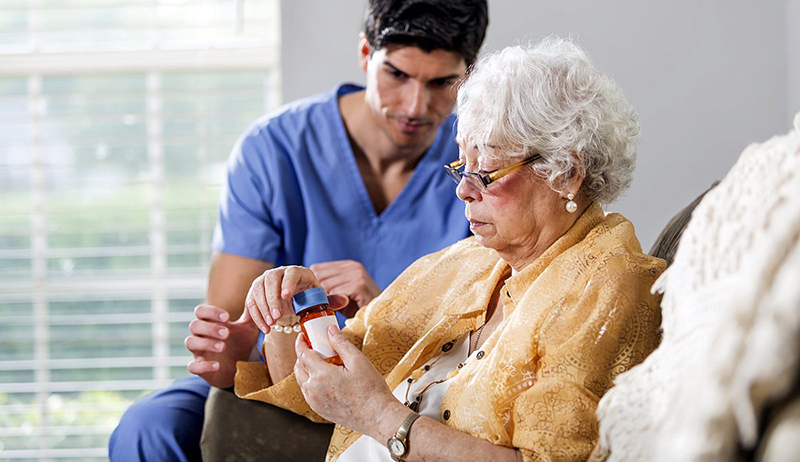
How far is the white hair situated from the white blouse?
14.1 inches

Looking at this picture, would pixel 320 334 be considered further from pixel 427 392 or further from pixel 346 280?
pixel 346 280

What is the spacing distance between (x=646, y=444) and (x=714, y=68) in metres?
2.17

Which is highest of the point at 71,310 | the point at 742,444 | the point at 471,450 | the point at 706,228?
the point at 706,228

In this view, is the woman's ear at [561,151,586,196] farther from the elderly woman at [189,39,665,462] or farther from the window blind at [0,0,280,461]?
the window blind at [0,0,280,461]

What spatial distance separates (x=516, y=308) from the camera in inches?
50.3

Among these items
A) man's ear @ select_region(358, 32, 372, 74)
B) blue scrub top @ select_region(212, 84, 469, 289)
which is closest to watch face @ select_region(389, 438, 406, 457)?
blue scrub top @ select_region(212, 84, 469, 289)

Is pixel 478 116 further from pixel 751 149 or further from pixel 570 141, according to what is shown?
pixel 751 149

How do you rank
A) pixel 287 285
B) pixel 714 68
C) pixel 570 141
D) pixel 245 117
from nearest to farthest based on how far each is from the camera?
1. pixel 570 141
2. pixel 287 285
3. pixel 714 68
4. pixel 245 117

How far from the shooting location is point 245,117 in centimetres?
314

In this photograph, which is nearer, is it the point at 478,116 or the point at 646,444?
the point at 646,444

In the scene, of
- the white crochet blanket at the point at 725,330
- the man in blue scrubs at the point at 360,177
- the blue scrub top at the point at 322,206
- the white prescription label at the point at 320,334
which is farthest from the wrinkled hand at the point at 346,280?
the white crochet blanket at the point at 725,330

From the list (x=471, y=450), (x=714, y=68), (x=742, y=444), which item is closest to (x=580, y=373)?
(x=471, y=450)

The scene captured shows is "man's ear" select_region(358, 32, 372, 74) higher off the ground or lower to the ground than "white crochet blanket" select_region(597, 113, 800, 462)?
higher

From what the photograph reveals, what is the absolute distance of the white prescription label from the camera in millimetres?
1312
